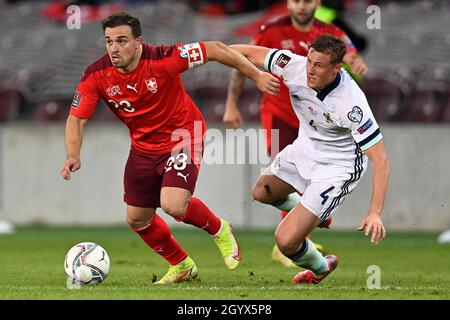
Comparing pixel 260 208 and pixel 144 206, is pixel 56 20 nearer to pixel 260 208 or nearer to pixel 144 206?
pixel 260 208

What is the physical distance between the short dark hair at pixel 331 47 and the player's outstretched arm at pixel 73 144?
1736mm

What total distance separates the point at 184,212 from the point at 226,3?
10.7 meters

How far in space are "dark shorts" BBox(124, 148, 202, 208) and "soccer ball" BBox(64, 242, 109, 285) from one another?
1.78 feet

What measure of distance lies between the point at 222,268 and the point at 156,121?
195cm

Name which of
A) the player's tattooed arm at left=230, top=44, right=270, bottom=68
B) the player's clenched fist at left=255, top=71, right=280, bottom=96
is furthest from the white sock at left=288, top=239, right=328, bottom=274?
the player's tattooed arm at left=230, top=44, right=270, bottom=68

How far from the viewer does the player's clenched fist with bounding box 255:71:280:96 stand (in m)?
7.51

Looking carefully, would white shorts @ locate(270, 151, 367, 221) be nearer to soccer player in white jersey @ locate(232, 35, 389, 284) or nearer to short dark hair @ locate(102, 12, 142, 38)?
soccer player in white jersey @ locate(232, 35, 389, 284)

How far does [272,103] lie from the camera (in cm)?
984

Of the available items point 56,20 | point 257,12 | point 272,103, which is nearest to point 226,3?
point 257,12

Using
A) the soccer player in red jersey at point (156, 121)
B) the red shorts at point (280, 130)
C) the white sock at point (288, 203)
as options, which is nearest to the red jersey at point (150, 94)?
the soccer player in red jersey at point (156, 121)

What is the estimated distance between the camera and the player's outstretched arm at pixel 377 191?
6.55 m

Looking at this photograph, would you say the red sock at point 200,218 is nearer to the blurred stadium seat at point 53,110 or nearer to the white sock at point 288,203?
the white sock at point 288,203

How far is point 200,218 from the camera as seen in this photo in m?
8.12

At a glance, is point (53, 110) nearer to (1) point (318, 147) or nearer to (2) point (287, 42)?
(2) point (287, 42)
